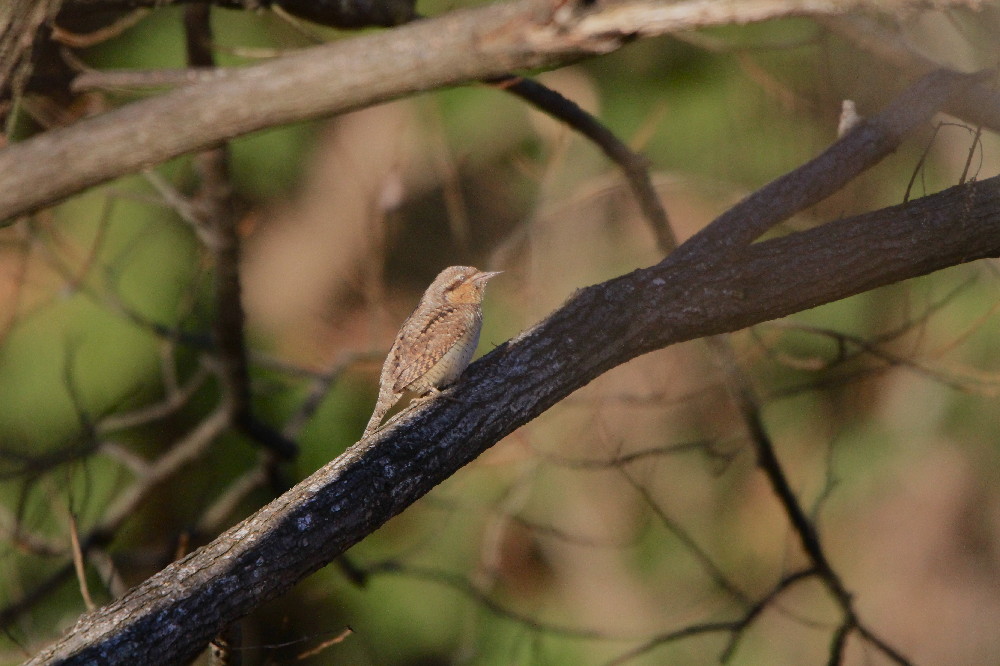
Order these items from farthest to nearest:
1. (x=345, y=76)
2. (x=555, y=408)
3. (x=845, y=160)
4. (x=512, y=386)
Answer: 1. (x=555, y=408)
2. (x=845, y=160)
3. (x=512, y=386)
4. (x=345, y=76)

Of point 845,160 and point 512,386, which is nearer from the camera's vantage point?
point 512,386

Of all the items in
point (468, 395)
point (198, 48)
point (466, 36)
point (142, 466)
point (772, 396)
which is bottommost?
point (142, 466)

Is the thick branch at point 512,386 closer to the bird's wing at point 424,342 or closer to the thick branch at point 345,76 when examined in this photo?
the bird's wing at point 424,342

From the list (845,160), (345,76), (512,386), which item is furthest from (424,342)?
(845,160)

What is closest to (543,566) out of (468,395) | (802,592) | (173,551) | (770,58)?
(802,592)

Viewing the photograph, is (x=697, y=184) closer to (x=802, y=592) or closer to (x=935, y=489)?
(x=935, y=489)

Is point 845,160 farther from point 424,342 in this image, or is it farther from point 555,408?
point 555,408

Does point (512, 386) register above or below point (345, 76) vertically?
below
